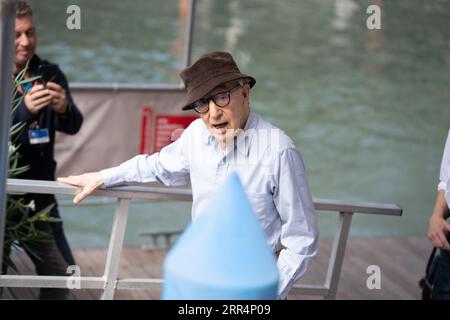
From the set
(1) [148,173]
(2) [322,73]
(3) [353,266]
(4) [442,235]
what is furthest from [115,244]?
(2) [322,73]

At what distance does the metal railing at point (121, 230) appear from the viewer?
378 cm

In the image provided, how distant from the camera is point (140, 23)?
17484 millimetres

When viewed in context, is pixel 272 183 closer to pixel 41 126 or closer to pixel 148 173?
pixel 148 173

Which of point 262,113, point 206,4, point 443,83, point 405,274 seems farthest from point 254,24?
point 405,274

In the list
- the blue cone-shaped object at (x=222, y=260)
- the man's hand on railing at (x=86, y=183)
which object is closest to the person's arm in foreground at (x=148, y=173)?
the man's hand on railing at (x=86, y=183)

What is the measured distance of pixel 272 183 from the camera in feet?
10.5

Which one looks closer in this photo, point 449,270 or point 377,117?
point 449,270

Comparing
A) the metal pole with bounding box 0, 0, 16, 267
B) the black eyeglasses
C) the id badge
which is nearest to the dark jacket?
the id badge

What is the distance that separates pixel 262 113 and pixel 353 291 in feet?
24.3

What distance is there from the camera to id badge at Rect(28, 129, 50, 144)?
4602 mm
